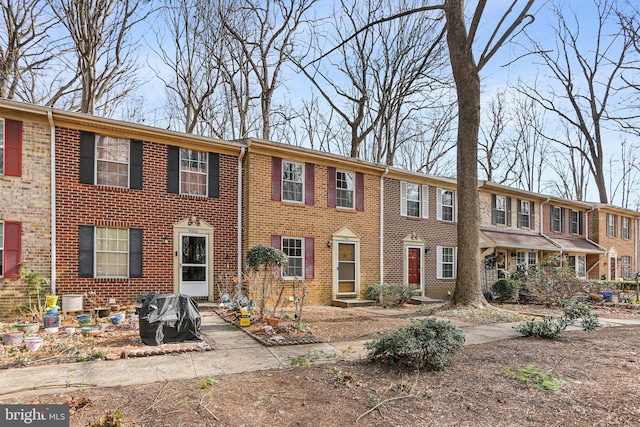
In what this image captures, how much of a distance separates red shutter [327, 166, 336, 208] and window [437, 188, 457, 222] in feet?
18.7

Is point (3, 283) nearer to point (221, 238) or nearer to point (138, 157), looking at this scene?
point (138, 157)

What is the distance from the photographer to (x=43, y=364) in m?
5.93

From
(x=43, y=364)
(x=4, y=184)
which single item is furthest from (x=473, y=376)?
(x=4, y=184)

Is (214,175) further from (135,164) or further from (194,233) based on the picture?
(135,164)

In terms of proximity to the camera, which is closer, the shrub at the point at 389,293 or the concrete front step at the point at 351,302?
the concrete front step at the point at 351,302

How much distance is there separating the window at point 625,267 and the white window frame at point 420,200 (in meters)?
19.0

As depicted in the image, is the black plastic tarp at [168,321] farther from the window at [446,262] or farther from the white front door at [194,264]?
the window at [446,262]

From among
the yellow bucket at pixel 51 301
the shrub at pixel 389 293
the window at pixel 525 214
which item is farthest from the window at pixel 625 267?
the yellow bucket at pixel 51 301

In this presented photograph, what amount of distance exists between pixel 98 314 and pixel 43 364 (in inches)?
157

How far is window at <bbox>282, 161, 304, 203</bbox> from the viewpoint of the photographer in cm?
1347

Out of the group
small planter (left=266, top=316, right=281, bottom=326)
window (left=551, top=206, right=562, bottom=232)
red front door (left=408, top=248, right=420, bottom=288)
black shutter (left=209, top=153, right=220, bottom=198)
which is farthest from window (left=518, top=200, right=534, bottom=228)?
small planter (left=266, top=316, right=281, bottom=326)

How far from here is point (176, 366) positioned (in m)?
5.87

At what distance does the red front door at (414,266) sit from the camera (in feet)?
55.2

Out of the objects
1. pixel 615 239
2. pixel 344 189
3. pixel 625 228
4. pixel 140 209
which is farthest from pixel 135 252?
pixel 625 228
